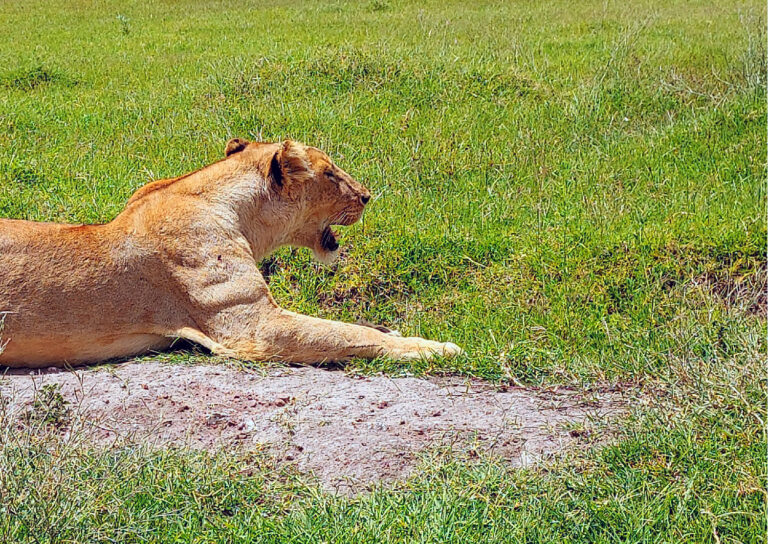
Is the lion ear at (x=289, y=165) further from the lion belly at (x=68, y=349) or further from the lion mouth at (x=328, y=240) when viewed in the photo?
the lion belly at (x=68, y=349)

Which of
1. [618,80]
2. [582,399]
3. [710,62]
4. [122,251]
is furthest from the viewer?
[710,62]

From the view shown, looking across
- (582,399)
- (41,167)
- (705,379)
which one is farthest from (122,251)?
(41,167)

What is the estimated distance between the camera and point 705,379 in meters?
4.14

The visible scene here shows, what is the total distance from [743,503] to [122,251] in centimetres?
314

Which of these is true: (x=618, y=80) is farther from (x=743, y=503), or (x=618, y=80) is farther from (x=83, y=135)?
(x=743, y=503)

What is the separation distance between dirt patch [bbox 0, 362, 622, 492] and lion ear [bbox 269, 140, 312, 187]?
1.11 m

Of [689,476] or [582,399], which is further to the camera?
[582,399]

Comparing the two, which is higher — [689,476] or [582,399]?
[689,476]

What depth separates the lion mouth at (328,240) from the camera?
5590 millimetres

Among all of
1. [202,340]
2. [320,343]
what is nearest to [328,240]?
[320,343]

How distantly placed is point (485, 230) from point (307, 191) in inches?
72.4

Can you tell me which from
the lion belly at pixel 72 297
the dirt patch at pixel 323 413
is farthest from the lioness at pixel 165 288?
the dirt patch at pixel 323 413

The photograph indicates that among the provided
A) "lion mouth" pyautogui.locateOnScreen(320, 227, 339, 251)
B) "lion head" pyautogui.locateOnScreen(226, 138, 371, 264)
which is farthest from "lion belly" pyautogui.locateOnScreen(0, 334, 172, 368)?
"lion mouth" pyautogui.locateOnScreen(320, 227, 339, 251)

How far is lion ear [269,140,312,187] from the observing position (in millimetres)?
5184
